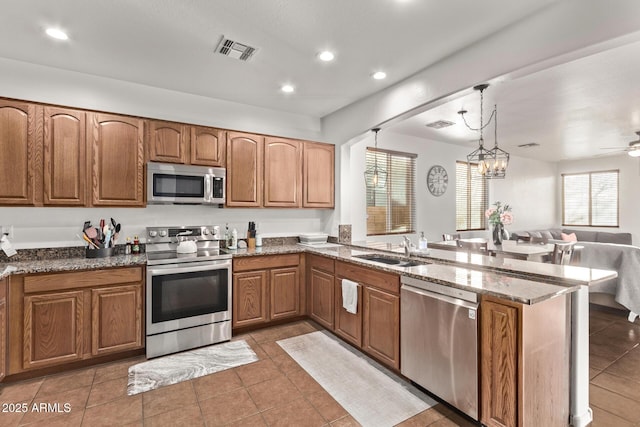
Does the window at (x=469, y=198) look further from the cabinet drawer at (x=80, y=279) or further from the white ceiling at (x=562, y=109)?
the cabinet drawer at (x=80, y=279)

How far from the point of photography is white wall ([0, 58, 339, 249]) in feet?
9.77

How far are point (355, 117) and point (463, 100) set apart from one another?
1294 mm

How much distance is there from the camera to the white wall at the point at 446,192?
477 centimetres

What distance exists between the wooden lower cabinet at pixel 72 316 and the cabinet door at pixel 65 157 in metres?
0.79

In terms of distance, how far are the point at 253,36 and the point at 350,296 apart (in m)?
2.43

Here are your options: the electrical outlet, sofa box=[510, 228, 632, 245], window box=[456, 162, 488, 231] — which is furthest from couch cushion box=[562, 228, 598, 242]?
the electrical outlet

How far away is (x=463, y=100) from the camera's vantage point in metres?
3.78

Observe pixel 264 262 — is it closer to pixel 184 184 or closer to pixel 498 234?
pixel 184 184

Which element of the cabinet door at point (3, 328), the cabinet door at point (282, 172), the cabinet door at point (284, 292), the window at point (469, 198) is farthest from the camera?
the window at point (469, 198)

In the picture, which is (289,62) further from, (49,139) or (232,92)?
(49,139)

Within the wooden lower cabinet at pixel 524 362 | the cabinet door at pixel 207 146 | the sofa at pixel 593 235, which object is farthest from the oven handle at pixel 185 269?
the sofa at pixel 593 235

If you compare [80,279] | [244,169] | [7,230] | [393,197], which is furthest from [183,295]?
[393,197]

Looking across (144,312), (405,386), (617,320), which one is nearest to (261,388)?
(405,386)

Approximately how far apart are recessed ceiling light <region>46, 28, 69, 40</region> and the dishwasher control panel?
3284mm
